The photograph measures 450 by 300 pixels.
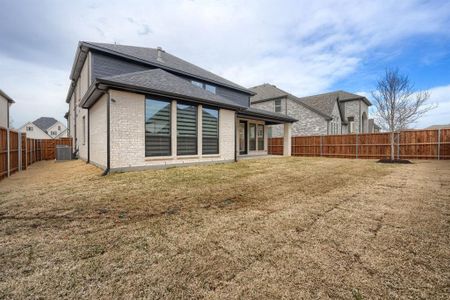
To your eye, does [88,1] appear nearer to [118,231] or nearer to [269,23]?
[269,23]

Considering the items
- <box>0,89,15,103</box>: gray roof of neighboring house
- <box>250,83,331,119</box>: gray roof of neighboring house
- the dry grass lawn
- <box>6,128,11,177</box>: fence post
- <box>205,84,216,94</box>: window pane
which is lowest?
the dry grass lawn

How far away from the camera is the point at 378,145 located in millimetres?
15594

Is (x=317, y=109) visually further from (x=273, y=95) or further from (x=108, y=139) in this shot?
(x=108, y=139)

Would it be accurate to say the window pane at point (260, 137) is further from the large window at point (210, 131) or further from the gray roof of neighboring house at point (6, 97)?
the gray roof of neighboring house at point (6, 97)

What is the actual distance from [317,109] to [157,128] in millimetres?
19893

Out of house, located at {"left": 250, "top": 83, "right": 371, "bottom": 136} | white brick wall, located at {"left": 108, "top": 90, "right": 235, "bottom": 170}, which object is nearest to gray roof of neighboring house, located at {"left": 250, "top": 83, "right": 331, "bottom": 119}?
house, located at {"left": 250, "top": 83, "right": 371, "bottom": 136}

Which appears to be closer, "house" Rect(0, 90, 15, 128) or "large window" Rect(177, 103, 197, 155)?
"large window" Rect(177, 103, 197, 155)

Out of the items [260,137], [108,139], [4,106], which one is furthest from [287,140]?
[4,106]

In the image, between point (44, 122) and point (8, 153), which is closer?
point (8, 153)

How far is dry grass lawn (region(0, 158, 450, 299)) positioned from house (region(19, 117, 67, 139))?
52.9 metres

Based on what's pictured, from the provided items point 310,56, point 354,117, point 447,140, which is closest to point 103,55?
point 310,56

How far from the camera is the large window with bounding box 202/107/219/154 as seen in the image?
10017 mm

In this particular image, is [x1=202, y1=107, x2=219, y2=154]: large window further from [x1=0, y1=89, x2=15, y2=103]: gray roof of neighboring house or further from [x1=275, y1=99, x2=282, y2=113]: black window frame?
[x1=0, y1=89, x2=15, y2=103]: gray roof of neighboring house

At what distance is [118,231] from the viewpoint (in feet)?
9.48
